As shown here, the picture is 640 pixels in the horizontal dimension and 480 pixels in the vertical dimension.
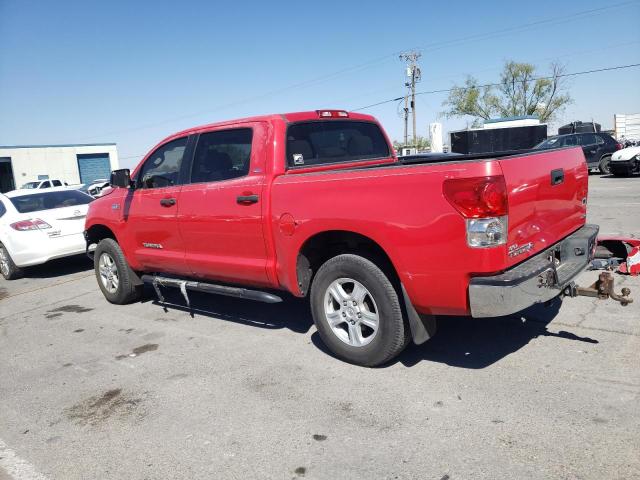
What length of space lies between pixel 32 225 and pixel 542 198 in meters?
8.05

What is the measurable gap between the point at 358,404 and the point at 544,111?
6766cm

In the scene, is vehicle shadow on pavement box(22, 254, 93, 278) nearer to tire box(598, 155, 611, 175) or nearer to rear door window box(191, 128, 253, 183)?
rear door window box(191, 128, 253, 183)

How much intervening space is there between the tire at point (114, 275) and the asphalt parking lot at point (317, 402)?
0.84 m

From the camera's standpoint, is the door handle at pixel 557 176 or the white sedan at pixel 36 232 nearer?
the door handle at pixel 557 176

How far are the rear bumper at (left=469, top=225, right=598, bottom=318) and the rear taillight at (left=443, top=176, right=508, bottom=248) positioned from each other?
235 mm

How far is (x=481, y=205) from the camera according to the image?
10.1 feet

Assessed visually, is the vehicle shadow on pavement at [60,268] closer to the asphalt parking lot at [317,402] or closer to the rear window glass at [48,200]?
the rear window glass at [48,200]

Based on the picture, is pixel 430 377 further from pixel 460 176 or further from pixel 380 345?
pixel 460 176

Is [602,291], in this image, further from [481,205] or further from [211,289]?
[211,289]

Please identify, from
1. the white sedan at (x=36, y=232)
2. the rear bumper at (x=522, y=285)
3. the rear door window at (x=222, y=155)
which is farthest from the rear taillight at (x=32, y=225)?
the rear bumper at (x=522, y=285)

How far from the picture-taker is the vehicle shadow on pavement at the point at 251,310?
520 centimetres

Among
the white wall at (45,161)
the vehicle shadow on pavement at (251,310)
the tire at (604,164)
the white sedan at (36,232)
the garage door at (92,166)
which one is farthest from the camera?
the garage door at (92,166)

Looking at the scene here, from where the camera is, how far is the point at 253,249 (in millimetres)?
4445

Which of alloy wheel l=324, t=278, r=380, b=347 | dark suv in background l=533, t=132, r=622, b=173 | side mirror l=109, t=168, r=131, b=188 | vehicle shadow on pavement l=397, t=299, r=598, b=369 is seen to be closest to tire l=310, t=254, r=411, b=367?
alloy wheel l=324, t=278, r=380, b=347
